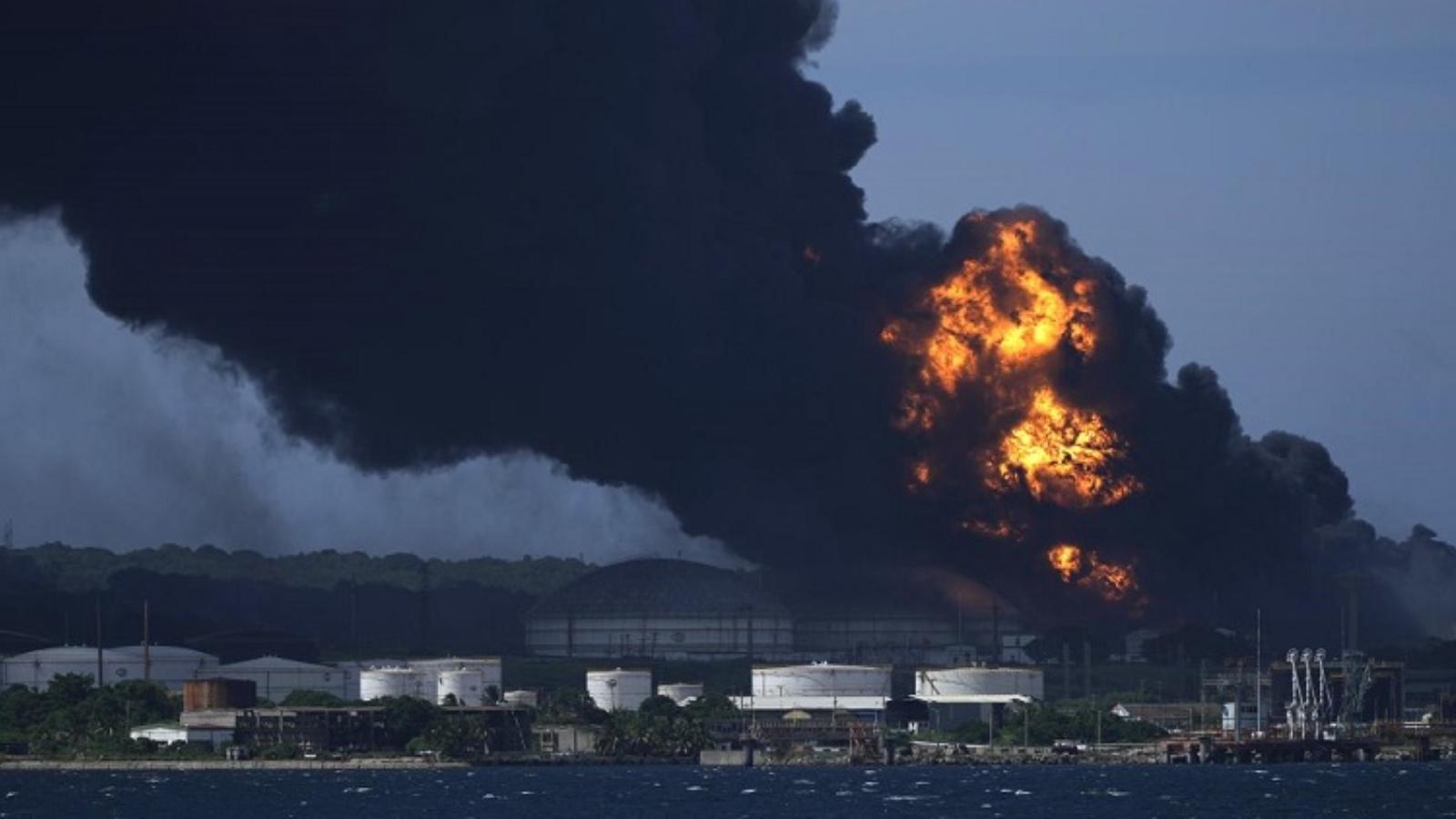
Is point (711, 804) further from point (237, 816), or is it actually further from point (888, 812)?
point (237, 816)

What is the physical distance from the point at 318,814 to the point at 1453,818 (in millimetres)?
57583

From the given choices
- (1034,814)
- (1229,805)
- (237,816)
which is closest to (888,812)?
(1034,814)

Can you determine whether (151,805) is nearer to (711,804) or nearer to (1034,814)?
(711,804)

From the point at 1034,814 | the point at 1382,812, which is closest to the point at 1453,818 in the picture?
the point at 1382,812

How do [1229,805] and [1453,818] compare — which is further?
[1229,805]

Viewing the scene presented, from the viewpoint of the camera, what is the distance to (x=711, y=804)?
19775 cm

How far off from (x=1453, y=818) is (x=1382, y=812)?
6.61 meters

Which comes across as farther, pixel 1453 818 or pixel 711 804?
pixel 711 804

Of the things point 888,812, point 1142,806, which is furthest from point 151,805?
point 1142,806

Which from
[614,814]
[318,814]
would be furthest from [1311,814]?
[318,814]

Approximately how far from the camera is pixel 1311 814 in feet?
611

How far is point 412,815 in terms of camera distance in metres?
189

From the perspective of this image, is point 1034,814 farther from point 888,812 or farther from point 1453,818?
point 1453,818

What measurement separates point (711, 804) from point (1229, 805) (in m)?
27.8
